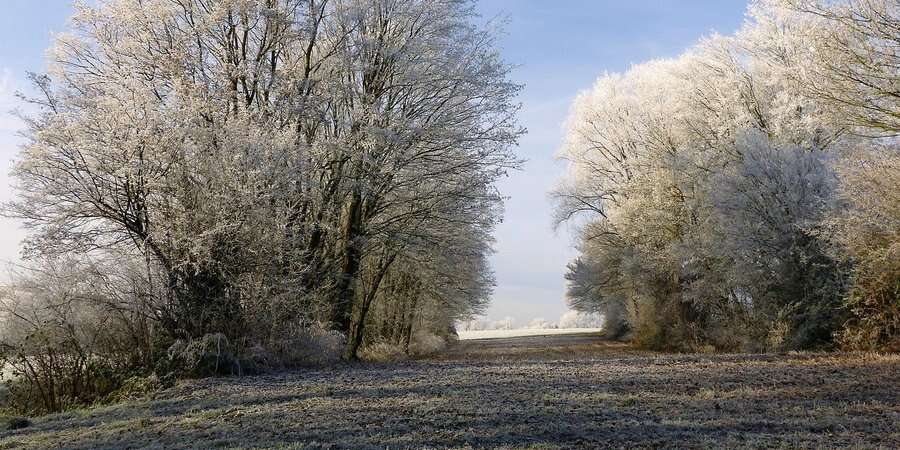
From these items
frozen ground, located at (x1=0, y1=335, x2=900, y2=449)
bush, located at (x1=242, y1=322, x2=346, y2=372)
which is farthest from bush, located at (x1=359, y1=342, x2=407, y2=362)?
frozen ground, located at (x1=0, y1=335, x2=900, y2=449)

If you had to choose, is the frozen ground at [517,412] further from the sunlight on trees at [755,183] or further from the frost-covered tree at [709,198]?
the frost-covered tree at [709,198]

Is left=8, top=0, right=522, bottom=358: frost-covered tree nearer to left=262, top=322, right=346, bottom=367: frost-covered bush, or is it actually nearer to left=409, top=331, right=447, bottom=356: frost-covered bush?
left=262, top=322, right=346, bottom=367: frost-covered bush

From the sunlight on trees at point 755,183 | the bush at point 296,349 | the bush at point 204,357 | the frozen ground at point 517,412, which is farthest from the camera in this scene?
the sunlight on trees at point 755,183

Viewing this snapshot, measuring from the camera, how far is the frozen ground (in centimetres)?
579

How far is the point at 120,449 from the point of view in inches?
232

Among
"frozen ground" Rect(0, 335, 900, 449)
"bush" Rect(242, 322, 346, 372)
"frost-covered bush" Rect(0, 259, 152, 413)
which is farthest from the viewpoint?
"bush" Rect(242, 322, 346, 372)

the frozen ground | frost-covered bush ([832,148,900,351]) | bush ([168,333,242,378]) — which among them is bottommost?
the frozen ground

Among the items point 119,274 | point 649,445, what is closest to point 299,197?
point 119,274

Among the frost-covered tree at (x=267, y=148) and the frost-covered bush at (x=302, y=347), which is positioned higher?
the frost-covered tree at (x=267, y=148)

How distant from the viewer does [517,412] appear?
684 cm

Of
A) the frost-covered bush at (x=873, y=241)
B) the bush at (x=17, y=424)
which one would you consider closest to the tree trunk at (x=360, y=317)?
the bush at (x=17, y=424)

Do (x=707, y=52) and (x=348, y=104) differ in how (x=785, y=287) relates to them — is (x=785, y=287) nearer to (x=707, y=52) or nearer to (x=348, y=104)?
(x=707, y=52)

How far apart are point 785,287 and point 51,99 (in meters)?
16.6

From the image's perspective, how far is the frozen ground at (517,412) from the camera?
19.0 feet
